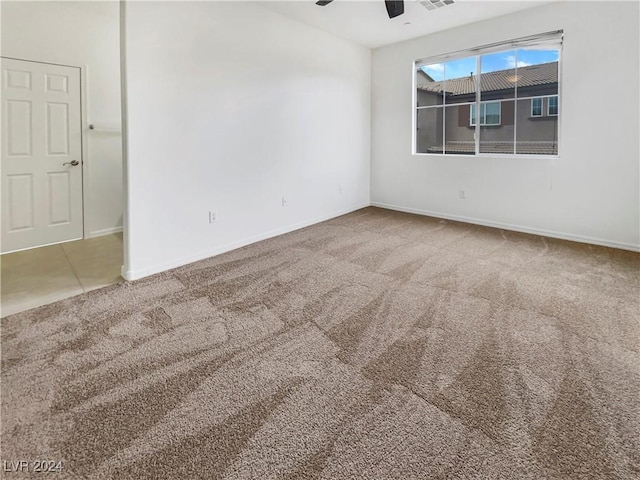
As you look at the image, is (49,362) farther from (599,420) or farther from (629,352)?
(629,352)

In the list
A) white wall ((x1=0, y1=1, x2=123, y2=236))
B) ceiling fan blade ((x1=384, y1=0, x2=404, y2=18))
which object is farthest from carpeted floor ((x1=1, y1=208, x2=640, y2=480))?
ceiling fan blade ((x1=384, y1=0, x2=404, y2=18))

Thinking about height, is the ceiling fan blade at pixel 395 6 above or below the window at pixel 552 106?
above

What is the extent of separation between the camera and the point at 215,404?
1660 millimetres

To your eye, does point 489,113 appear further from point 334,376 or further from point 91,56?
point 91,56

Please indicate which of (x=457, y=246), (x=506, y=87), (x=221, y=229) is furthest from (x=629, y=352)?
(x=506, y=87)

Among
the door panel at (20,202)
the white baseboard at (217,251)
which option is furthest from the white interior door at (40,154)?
the white baseboard at (217,251)

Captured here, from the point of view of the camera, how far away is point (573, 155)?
4.16 metres

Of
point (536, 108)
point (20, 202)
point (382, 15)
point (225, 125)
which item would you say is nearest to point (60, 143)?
point (20, 202)

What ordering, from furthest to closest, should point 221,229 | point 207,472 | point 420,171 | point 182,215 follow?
1. point 420,171
2. point 221,229
3. point 182,215
4. point 207,472

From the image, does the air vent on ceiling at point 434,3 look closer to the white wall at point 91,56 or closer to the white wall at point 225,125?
the white wall at point 225,125

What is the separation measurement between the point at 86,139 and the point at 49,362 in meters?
3.25

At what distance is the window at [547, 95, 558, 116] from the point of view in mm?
4410

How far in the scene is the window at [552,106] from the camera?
4410mm

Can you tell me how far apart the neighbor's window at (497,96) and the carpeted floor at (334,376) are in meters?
2.15
